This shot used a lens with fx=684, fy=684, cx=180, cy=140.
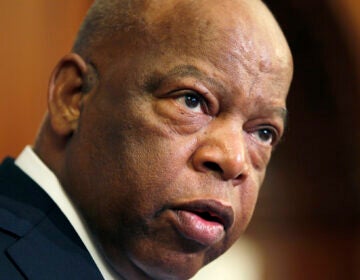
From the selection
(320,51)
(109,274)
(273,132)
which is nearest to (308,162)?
(320,51)

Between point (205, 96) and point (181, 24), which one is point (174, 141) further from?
point (181, 24)

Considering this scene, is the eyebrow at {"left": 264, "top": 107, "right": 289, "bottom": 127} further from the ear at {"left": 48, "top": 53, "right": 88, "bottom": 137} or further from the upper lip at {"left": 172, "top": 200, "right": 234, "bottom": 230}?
the ear at {"left": 48, "top": 53, "right": 88, "bottom": 137}

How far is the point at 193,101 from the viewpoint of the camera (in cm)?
116

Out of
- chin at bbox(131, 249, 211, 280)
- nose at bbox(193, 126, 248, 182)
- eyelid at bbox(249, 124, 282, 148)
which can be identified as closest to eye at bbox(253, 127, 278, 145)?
eyelid at bbox(249, 124, 282, 148)

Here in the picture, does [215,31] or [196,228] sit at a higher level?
[215,31]

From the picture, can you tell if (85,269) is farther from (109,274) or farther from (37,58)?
(37,58)

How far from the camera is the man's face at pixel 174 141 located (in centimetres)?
109

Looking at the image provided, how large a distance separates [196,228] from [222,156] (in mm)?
122

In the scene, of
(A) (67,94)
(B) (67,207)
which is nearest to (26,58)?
(A) (67,94)

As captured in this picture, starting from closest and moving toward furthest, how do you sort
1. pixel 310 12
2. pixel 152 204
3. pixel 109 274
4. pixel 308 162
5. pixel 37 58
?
pixel 152 204 → pixel 109 274 → pixel 37 58 → pixel 310 12 → pixel 308 162

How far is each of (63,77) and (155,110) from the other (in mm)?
224

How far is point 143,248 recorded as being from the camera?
1104 mm

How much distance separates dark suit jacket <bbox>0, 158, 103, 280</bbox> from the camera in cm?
104

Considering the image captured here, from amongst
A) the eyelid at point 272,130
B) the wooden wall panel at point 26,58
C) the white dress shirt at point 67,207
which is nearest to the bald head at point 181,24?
the eyelid at point 272,130
